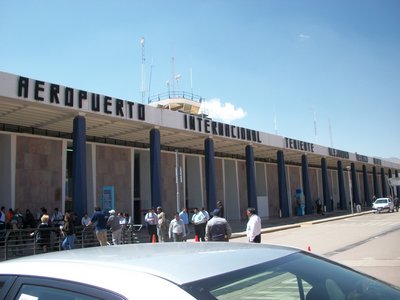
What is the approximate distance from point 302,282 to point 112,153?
2782cm

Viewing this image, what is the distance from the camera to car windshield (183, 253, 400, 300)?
6.29 ft

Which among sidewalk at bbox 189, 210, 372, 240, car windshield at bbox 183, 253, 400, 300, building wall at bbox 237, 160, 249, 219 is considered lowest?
sidewalk at bbox 189, 210, 372, 240

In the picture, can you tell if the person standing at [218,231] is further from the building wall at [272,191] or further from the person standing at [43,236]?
the building wall at [272,191]

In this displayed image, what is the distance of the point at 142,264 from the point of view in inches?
81.8

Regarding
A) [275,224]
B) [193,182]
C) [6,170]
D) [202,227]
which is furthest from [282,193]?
[6,170]

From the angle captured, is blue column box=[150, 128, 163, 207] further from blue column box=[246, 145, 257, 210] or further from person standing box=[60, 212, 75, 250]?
blue column box=[246, 145, 257, 210]

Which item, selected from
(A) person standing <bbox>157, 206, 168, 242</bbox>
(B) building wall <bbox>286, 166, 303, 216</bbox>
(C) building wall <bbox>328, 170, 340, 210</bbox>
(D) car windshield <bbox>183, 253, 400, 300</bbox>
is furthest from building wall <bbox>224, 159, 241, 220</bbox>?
(D) car windshield <bbox>183, 253, 400, 300</bbox>

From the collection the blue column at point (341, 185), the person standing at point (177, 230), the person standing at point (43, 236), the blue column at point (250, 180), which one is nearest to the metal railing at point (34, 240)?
the person standing at point (43, 236)

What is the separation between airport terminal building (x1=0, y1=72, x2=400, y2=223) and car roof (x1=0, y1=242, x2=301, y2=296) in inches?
607

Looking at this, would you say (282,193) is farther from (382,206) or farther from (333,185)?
(333,185)

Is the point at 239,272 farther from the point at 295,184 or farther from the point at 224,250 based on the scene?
the point at 295,184

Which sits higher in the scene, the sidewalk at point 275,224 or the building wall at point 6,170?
the building wall at point 6,170

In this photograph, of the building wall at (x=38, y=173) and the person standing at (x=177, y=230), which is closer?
the person standing at (x=177, y=230)

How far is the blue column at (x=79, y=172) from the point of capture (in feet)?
64.7
